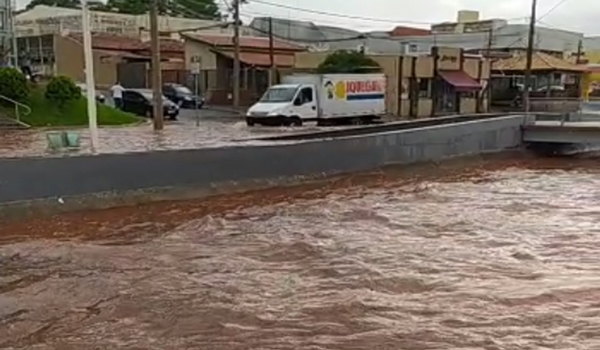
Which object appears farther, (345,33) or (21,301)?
(345,33)

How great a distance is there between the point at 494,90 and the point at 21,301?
45500 millimetres

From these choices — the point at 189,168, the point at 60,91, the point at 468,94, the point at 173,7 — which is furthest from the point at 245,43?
the point at 189,168

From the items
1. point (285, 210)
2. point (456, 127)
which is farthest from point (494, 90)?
point (285, 210)

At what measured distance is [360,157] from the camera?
779 inches

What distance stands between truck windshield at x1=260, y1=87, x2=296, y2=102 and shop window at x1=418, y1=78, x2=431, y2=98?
12357 mm

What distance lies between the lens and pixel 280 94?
102 feet

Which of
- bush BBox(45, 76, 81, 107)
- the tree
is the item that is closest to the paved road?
bush BBox(45, 76, 81, 107)

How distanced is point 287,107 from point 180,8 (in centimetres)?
4810

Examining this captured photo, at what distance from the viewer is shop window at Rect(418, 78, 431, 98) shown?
41.3 metres

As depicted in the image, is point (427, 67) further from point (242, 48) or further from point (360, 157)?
point (360, 157)

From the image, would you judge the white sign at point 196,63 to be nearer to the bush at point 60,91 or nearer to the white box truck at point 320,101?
the white box truck at point 320,101

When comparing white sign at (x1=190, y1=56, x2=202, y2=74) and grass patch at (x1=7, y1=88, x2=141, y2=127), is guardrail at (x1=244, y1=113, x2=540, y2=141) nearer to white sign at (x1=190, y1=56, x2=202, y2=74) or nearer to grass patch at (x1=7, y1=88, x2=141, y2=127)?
grass patch at (x1=7, y1=88, x2=141, y2=127)

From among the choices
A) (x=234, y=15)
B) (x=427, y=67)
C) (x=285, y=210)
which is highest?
(x=234, y=15)

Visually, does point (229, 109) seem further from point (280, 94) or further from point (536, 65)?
point (536, 65)
